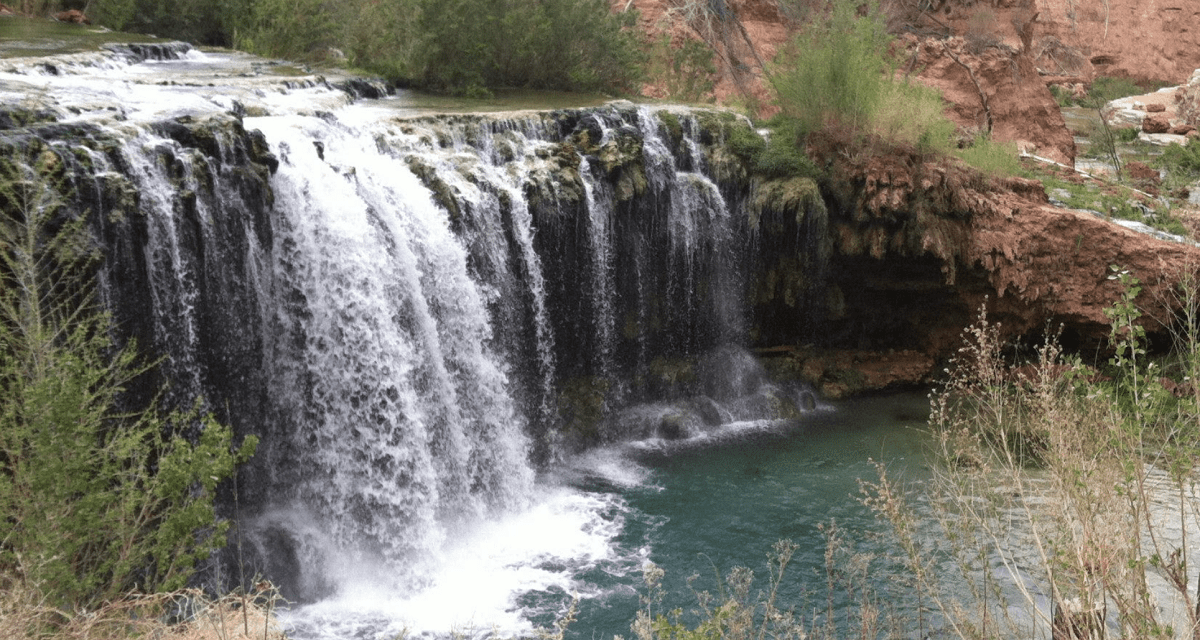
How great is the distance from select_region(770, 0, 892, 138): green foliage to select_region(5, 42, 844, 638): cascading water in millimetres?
1890

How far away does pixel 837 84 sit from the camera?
15.8m

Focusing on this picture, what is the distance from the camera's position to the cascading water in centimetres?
1019

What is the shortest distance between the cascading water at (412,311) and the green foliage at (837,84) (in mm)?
1890

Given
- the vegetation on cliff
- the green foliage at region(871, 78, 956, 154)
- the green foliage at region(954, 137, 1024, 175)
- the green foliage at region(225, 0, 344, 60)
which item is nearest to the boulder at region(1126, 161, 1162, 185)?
the green foliage at region(954, 137, 1024, 175)

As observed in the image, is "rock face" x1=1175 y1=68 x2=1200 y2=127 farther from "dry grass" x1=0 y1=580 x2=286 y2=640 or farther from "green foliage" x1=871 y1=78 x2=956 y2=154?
"dry grass" x1=0 y1=580 x2=286 y2=640

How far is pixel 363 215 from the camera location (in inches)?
460

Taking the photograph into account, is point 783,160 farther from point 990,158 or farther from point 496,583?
point 496,583

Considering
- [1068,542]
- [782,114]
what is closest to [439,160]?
[782,114]

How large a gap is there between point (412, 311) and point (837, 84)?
7821mm

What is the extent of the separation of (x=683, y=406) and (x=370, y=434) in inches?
212

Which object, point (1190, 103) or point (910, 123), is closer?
point (910, 123)

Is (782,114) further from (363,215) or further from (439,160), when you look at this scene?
(363,215)

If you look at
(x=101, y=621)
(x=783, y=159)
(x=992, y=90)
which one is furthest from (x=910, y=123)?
(x=101, y=621)

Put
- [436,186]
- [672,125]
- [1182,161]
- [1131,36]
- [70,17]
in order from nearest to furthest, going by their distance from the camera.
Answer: [436,186] → [672,125] → [70,17] → [1182,161] → [1131,36]
